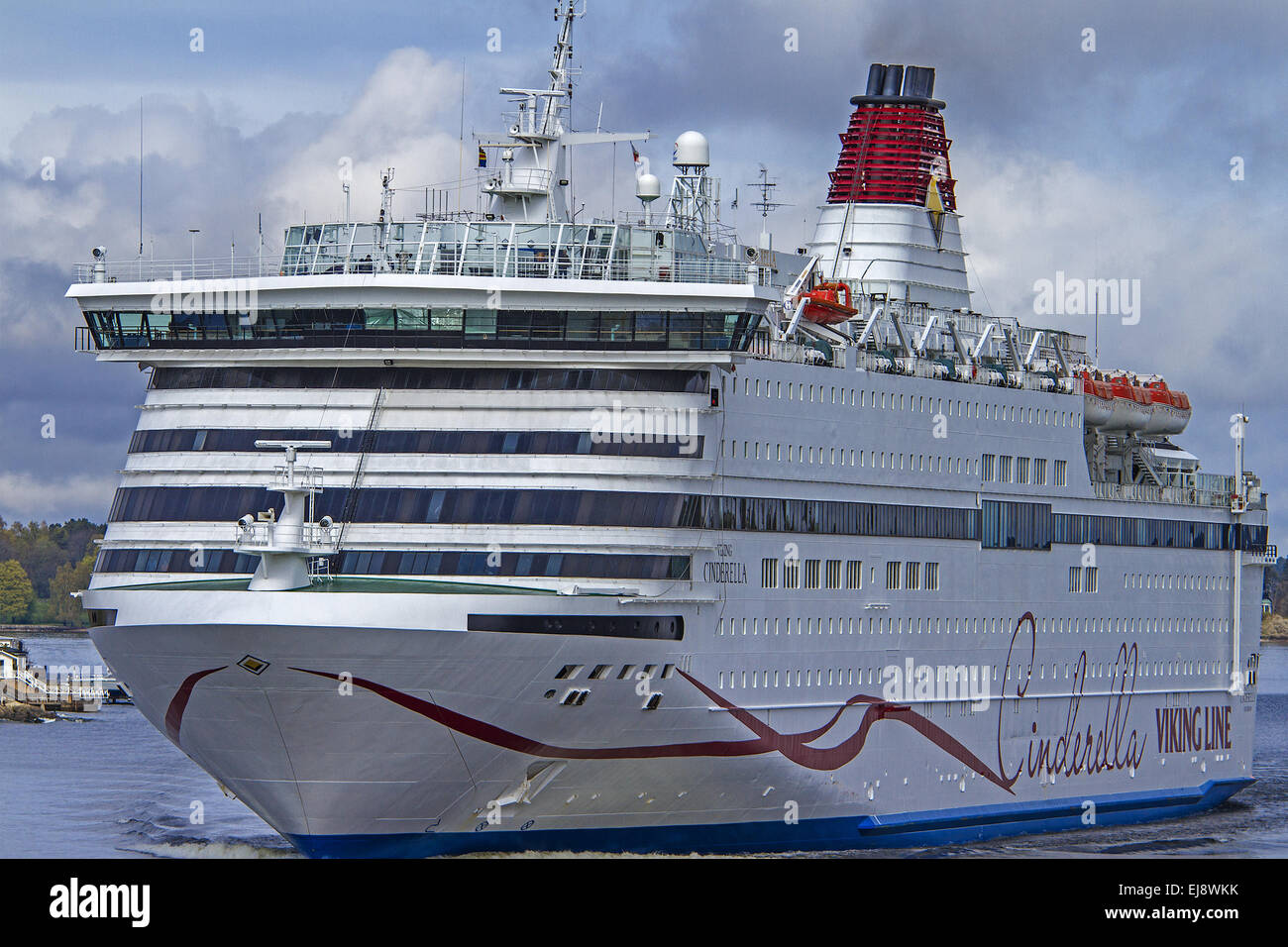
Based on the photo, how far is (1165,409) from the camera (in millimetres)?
60250

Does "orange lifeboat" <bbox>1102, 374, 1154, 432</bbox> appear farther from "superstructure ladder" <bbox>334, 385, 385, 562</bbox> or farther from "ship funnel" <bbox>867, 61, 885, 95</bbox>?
"superstructure ladder" <bbox>334, 385, 385, 562</bbox>

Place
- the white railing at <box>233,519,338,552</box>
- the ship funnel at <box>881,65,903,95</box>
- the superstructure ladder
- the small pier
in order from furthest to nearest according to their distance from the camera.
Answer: the small pier
the ship funnel at <box>881,65,903,95</box>
the superstructure ladder
the white railing at <box>233,519,338,552</box>

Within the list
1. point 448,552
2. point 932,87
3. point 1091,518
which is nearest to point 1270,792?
point 1091,518

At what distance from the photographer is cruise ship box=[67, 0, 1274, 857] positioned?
3822 centimetres

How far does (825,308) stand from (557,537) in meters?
9.57

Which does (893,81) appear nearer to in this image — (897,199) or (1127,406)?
(897,199)

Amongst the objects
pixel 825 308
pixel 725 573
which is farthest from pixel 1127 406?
pixel 725 573

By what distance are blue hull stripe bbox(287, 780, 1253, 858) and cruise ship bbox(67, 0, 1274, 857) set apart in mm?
88

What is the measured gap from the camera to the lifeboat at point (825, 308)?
150ft

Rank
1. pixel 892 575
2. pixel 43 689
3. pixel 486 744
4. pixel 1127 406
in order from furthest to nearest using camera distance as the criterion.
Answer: pixel 43 689, pixel 1127 406, pixel 892 575, pixel 486 744

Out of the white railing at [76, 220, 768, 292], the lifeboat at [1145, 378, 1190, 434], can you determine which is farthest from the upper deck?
the lifeboat at [1145, 378, 1190, 434]

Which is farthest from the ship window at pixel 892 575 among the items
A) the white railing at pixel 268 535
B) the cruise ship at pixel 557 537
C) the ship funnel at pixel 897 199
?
the white railing at pixel 268 535

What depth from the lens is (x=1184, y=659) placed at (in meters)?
60.0

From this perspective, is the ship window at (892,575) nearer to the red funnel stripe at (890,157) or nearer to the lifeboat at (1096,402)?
the lifeboat at (1096,402)
